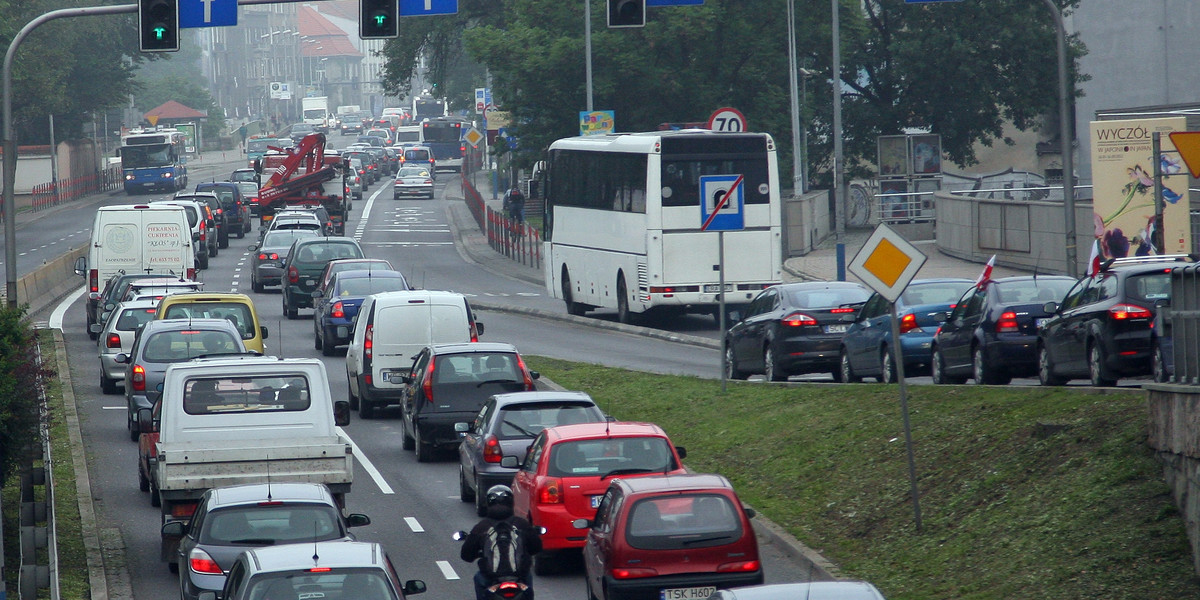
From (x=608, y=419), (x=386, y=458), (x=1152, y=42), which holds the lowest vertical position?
(x=386, y=458)

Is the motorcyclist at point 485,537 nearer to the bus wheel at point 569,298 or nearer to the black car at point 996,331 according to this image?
the black car at point 996,331

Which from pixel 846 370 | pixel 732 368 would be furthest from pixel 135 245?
pixel 846 370

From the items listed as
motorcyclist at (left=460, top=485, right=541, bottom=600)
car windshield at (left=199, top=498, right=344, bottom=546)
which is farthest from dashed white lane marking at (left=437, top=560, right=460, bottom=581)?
motorcyclist at (left=460, top=485, right=541, bottom=600)

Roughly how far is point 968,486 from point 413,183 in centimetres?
7296

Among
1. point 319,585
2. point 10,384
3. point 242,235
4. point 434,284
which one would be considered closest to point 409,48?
point 242,235

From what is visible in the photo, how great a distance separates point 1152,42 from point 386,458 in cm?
4775

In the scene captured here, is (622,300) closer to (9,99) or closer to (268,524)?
(9,99)

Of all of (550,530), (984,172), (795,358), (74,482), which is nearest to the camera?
(550,530)

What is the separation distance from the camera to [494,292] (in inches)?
1734

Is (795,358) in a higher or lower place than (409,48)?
lower

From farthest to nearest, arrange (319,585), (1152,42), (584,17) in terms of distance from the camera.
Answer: (1152,42), (584,17), (319,585)

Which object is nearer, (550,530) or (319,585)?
(319,585)

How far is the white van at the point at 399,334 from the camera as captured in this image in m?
22.7

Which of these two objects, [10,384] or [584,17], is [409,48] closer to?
[584,17]
